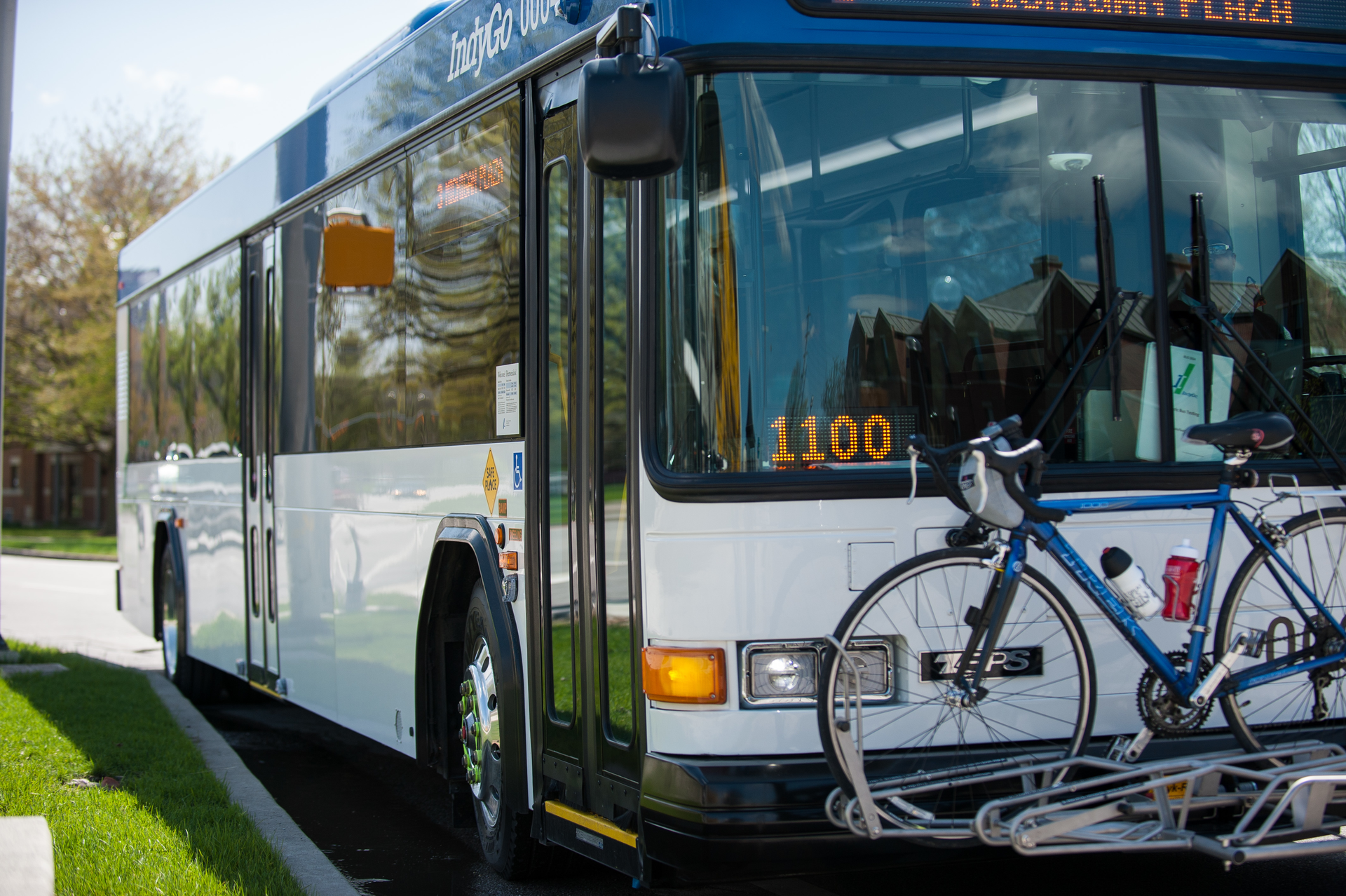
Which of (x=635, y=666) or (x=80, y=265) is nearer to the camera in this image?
(x=635, y=666)

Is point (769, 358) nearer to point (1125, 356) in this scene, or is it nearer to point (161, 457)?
point (1125, 356)

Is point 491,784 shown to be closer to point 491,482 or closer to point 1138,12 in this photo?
point 491,482

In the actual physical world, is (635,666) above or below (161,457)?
below

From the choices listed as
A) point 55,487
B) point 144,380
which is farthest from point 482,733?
point 55,487

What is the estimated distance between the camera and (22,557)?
32.3 meters

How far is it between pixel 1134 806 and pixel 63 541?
126ft

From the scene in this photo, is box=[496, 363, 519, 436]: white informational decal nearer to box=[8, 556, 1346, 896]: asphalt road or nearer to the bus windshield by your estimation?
the bus windshield

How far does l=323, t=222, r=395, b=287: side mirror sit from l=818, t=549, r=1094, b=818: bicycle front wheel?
3245 mm

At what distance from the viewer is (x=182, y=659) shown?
34.0 feet

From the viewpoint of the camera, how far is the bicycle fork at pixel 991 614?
3.97 metres

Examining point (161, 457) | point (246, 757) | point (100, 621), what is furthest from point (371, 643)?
point (100, 621)

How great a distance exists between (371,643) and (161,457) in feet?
16.0

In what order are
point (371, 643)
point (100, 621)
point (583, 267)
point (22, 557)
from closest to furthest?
1. point (583, 267)
2. point (371, 643)
3. point (100, 621)
4. point (22, 557)

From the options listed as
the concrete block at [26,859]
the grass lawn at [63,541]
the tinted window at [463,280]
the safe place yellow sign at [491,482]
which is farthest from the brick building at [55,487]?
the concrete block at [26,859]
